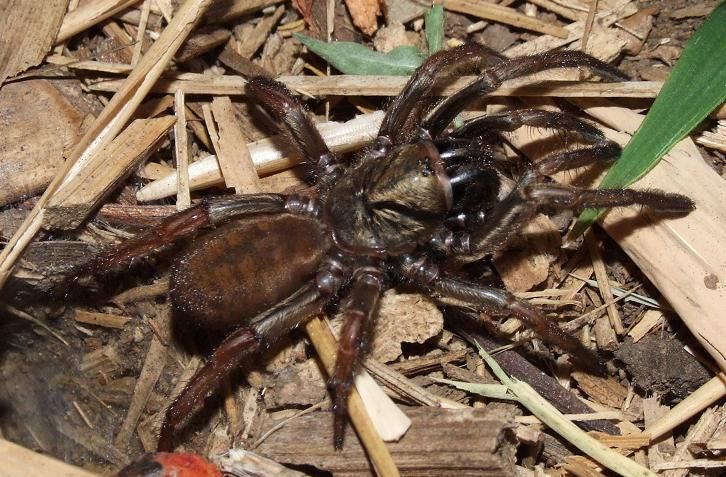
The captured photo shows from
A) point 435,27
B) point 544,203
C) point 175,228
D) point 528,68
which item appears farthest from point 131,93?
point 544,203

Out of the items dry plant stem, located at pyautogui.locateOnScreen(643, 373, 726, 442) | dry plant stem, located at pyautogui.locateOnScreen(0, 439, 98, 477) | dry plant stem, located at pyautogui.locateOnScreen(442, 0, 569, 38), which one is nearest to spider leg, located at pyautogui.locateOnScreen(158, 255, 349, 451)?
dry plant stem, located at pyautogui.locateOnScreen(0, 439, 98, 477)

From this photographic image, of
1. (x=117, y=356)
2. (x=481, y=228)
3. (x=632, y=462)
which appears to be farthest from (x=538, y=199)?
(x=117, y=356)

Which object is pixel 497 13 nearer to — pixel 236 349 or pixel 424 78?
pixel 424 78

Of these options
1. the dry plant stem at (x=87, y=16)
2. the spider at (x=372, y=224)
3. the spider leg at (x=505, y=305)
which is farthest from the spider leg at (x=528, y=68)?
the dry plant stem at (x=87, y=16)

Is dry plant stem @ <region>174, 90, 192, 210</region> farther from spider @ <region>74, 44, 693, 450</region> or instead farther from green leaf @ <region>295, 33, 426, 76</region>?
green leaf @ <region>295, 33, 426, 76</region>

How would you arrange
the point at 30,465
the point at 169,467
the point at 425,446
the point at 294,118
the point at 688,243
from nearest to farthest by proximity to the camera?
the point at 30,465
the point at 169,467
the point at 425,446
the point at 688,243
the point at 294,118

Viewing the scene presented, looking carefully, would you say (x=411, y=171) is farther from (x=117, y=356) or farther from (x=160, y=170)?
(x=117, y=356)

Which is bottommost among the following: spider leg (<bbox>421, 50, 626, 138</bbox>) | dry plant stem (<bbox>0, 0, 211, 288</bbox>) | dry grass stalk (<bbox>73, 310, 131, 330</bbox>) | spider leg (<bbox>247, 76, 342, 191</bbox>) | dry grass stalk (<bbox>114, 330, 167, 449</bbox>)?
dry grass stalk (<bbox>114, 330, 167, 449</bbox>)

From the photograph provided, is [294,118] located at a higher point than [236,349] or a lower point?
higher
